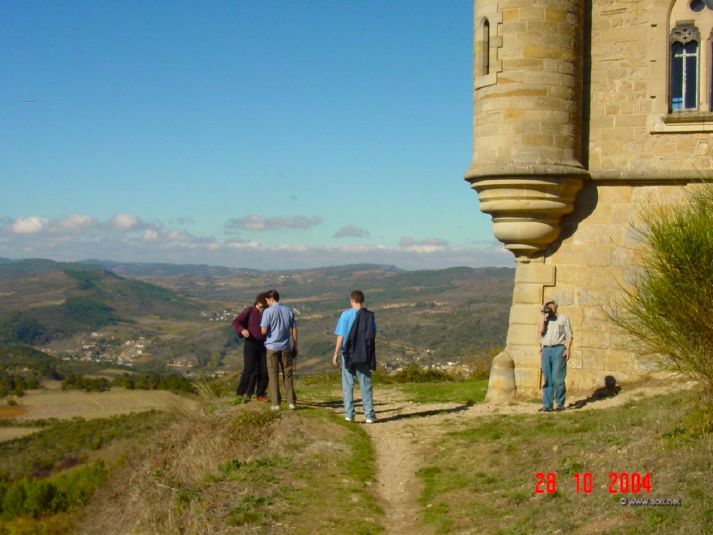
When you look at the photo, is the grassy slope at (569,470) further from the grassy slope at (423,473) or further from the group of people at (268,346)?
the group of people at (268,346)

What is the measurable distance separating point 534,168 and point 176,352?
93188 mm

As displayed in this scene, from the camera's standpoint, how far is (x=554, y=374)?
42.5 feet

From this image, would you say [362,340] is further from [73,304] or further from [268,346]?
[73,304]

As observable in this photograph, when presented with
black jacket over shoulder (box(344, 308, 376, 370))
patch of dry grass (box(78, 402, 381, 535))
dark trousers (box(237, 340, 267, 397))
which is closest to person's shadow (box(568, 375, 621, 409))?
black jacket over shoulder (box(344, 308, 376, 370))

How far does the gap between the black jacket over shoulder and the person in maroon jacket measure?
1874 mm

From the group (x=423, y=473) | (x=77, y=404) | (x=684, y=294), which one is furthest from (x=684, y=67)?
(x=77, y=404)

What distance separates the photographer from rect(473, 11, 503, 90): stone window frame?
13672mm

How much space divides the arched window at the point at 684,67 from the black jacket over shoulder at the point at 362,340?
5.68 metres

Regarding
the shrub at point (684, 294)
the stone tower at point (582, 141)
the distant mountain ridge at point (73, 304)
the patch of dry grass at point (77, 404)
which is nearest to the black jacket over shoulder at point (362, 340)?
the stone tower at point (582, 141)

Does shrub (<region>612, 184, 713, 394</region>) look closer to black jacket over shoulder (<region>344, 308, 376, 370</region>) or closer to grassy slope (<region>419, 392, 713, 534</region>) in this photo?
grassy slope (<region>419, 392, 713, 534</region>)

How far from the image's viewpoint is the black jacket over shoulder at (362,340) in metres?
12.1

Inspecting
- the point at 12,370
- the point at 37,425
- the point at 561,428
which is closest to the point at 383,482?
the point at 561,428
